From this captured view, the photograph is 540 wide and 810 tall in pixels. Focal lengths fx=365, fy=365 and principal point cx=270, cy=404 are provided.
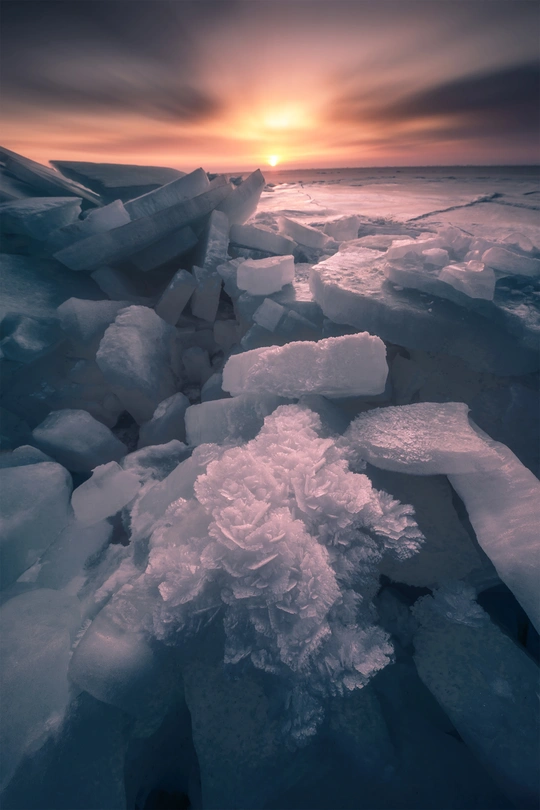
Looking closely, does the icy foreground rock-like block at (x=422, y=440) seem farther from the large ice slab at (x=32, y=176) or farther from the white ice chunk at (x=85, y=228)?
the large ice slab at (x=32, y=176)

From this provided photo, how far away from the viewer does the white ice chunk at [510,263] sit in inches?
→ 68.9

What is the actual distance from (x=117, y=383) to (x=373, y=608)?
4.91 ft

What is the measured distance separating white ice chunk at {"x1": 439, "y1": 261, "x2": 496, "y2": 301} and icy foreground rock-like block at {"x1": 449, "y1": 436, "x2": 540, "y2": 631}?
754mm

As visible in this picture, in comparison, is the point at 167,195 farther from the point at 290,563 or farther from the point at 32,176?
the point at 290,563

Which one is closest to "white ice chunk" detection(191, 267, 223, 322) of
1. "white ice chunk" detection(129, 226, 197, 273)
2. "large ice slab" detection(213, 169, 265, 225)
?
"white ice chunk" detection(129, 226, 197, 273)

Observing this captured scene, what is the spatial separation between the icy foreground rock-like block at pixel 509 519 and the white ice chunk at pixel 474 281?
0.75 m

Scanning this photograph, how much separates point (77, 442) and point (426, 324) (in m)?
1.63

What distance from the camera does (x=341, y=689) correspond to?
773 mm

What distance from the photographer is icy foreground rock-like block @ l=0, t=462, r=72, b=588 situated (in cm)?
118

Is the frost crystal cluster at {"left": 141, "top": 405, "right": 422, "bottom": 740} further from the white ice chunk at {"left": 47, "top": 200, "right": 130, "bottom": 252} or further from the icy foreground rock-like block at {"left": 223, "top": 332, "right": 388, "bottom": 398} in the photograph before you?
the white ice chunk at {"left": 47, "top": 200, "right": 130, "bottom": 252}

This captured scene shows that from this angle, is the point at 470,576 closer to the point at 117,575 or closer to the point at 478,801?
the point at 478,801

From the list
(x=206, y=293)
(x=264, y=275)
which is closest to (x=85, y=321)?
(x=206, y=293)

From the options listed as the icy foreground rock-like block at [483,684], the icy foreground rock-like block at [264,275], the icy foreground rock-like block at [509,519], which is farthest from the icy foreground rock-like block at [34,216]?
the icy foreground rock-like block at [483,684]

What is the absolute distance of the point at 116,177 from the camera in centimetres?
416
